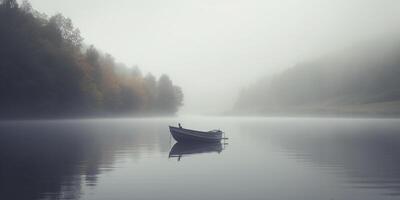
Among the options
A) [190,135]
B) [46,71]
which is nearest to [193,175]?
[190,135]

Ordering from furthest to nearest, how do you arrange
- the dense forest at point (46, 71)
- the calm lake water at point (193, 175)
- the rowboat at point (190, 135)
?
the dense forest at point (46, 71), the rowboat at point (190, 135), the calm lake water at point (193, 175)

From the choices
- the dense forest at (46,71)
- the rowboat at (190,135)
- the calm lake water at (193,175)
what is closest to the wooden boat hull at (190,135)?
the rowboat at (190,135)

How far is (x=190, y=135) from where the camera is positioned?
51.6 m

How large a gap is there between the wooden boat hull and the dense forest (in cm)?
5427

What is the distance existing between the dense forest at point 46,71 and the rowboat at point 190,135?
54.3m

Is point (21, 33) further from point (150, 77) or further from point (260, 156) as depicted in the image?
point (150, 77)

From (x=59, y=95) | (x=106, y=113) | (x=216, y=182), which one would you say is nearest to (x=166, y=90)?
(x=106, y=113)

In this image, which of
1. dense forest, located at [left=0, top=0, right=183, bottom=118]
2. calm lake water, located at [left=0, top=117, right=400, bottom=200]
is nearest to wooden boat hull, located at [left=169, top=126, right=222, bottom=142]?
calm lake water, located at [left=0, top=117, right=400, bottom=200]

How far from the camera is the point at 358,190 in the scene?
69.5ft

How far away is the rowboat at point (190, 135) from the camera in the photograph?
168 feet

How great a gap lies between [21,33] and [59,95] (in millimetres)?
18905

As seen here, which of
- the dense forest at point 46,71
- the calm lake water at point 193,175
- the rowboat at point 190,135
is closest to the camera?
the calm lake water at point 193,175

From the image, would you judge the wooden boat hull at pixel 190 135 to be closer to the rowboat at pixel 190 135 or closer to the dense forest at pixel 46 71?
the rowboat at pixel 190 135

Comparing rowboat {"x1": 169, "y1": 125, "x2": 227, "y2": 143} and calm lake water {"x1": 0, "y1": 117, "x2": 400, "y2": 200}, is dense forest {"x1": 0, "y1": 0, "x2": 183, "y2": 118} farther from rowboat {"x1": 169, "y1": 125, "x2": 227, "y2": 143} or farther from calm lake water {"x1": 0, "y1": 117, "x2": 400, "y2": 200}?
calm lake water {"x1": 0, "y1": 117, "x2": 400, "y2": 200}
